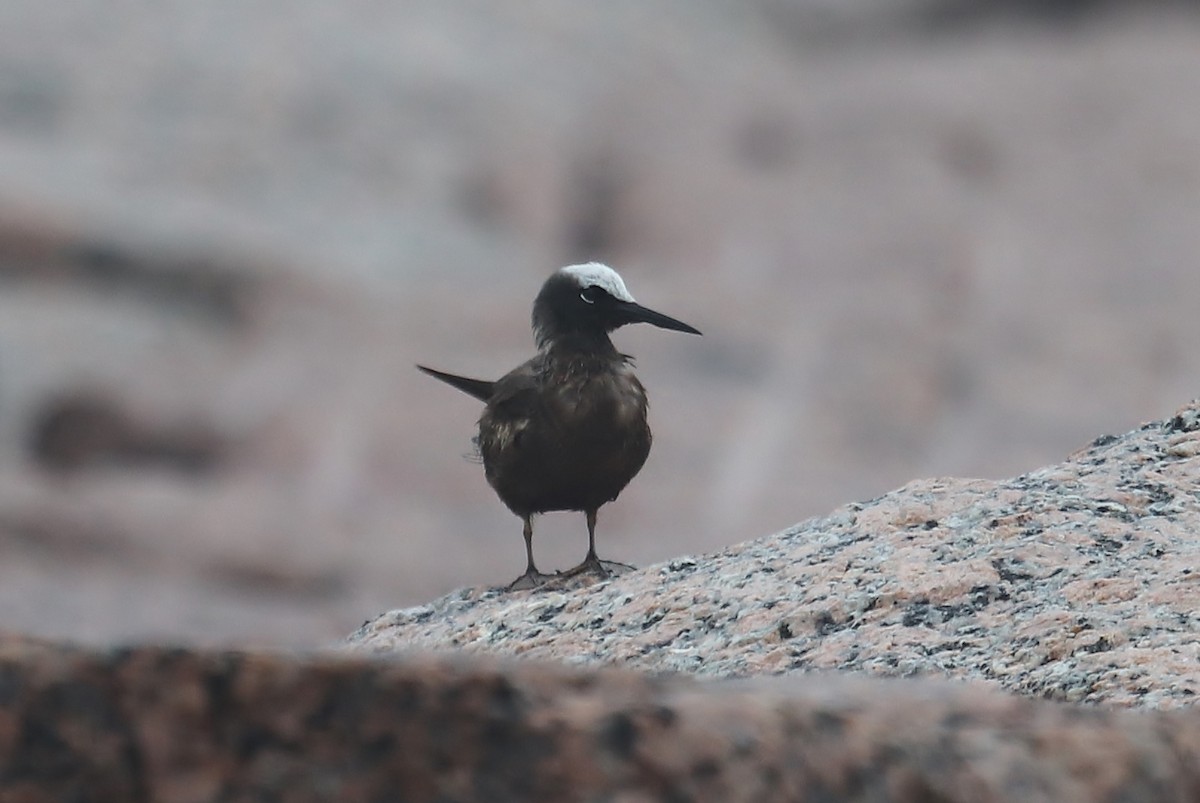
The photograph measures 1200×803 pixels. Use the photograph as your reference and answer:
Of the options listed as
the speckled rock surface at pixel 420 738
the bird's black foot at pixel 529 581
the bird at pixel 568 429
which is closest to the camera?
the speckled rock surface at pixel 420 738

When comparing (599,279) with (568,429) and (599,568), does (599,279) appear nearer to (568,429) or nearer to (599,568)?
(568,429)

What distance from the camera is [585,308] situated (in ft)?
25.7

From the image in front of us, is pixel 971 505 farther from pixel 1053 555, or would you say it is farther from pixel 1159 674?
pixel 1159 674

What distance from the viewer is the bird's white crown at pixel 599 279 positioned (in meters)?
7.89

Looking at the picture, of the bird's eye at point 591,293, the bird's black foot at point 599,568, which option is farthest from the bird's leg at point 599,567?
the bird's eye at point 591,293

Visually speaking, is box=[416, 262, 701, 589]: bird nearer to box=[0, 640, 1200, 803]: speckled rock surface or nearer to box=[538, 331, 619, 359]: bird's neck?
box=[538, 331, 619, 359]: bird's neck

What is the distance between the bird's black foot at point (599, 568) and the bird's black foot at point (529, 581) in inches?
3.5

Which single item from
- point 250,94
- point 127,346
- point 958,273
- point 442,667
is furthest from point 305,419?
point 442,667

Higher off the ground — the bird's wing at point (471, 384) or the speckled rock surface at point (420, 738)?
the bird's wing at point (471, 384)

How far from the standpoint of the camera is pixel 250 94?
4319 centimetres

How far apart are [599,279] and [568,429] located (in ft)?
3.03

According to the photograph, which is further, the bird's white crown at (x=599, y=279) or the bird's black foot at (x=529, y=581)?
the bird's white crown at (x=599, y=279)

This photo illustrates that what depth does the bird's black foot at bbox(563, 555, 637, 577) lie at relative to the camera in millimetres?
6762

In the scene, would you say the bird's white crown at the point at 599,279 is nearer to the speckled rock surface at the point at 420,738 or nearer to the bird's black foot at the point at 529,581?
the bird's black foot at the point at 529,581
